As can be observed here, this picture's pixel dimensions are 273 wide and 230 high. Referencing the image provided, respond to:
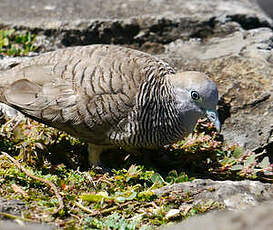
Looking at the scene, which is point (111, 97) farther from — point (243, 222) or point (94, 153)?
point (243, 222)

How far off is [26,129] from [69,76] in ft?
2.64

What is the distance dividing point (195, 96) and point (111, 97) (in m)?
0.72

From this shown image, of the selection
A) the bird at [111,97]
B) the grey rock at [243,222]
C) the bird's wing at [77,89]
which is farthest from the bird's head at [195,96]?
the grey rock at [243,222]

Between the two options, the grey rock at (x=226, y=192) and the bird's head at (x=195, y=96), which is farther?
the bird's head at (x=195, y=96)

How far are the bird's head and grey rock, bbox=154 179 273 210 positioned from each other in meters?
0.65

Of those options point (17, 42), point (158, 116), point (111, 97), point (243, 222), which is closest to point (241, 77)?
point (158, 116)

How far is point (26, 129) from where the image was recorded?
14.9ft

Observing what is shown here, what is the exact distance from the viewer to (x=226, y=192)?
3.41m

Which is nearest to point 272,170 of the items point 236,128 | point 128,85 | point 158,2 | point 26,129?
point 236,128

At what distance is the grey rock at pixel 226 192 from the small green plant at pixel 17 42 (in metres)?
2.90

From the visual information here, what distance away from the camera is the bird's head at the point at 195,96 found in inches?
159

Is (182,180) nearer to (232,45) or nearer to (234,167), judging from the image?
(234,167)

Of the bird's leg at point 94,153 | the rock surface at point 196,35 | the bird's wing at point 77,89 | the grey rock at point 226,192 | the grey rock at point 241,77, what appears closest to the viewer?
the grey rock at point 226,192

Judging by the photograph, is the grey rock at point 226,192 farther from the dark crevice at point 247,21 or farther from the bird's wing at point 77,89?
the dark crevice at point 247,21
